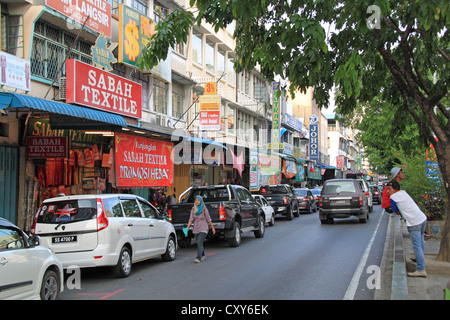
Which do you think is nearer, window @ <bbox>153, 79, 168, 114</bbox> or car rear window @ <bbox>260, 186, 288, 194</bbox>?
window @ <bbox>153, 79, 168, 114</bbox>

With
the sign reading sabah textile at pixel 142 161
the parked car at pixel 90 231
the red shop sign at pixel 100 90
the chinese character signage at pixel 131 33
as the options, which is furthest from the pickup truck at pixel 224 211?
the chinese character signage at pixel 131 33

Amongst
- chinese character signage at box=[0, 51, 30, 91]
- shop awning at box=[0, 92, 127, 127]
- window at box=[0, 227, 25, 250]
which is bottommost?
window at box=[0, 227, 25, 250]

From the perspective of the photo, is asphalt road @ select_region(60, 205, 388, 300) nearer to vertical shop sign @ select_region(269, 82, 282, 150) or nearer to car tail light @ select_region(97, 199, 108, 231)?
car tail light @ select_region(97, 199, 108, 231)

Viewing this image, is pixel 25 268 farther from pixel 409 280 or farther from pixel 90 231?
pixel 409 280

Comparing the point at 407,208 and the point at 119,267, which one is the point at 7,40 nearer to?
the point at 119,267

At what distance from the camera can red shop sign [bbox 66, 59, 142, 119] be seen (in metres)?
13.4

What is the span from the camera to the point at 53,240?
8.78 metres

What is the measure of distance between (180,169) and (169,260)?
44.4 feet

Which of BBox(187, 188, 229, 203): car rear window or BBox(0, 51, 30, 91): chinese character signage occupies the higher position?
BBox(0, 51, 30, 91): chinese character signage

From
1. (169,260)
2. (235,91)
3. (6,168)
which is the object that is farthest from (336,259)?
(235,91)

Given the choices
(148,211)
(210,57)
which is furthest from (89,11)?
(210,57)

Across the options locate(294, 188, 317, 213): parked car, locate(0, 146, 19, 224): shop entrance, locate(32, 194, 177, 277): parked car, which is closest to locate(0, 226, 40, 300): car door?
locate(32, 194, 177, 277): parked car

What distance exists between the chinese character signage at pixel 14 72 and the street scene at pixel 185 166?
41mm

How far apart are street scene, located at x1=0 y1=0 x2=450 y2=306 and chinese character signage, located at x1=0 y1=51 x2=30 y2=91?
41mm
